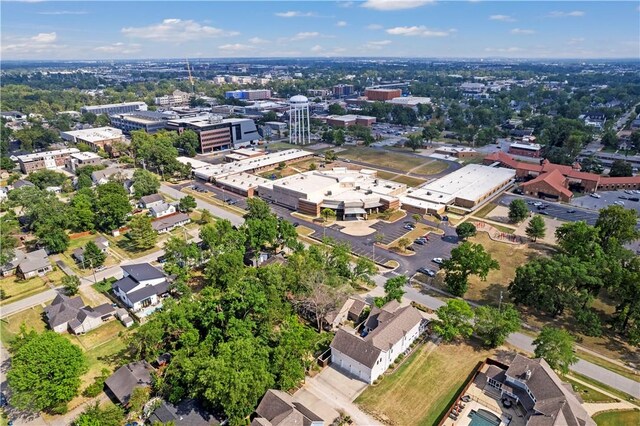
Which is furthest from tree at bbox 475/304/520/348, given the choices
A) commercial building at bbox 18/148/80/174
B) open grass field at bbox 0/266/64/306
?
commercial building at bbox 18/148/80/174

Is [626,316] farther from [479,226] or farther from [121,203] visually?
[121,203]

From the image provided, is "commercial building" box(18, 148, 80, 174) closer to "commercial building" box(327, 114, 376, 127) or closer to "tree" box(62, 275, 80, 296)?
"tree" box(62, 275, 80, 296)

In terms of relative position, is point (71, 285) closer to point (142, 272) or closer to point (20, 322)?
point (20, 322)

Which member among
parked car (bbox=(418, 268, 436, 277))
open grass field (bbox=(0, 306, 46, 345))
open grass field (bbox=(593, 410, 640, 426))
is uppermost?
parked car (bbox=(418, 268, 436, 277))

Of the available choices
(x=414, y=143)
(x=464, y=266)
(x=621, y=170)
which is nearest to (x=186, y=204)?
(x=464, y=266)

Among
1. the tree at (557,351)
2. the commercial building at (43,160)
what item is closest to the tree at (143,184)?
the commercial building at (43,160)

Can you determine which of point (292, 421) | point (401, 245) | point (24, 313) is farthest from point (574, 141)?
point (24, 313)
